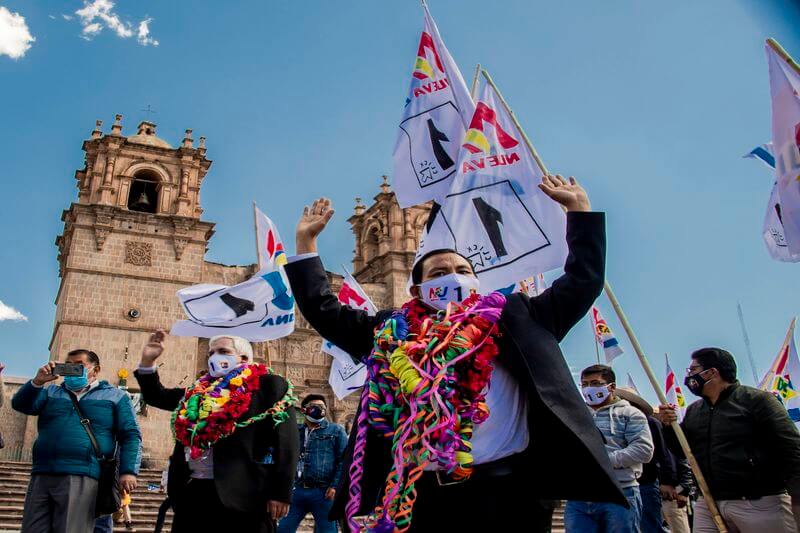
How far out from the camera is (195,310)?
8.45 m

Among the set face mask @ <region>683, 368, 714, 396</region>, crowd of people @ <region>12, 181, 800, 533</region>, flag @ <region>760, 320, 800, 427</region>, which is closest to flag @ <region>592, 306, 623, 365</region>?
flag @ <region>760, 320, 800, 427</region>

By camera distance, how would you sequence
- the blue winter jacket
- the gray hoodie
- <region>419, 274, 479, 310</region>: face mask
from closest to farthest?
<region>419, 274, 479, 310</region>: face mask < the blue winter jacket < the gray hoodie

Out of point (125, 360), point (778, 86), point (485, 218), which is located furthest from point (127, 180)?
point (778, 86)

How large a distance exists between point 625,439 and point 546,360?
3.59 metres

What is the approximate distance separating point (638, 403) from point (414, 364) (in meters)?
5.01

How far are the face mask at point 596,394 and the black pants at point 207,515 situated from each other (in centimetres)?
301

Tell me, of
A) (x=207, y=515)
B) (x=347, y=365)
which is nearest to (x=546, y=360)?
(x=207, y=515)

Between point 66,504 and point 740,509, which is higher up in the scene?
point 66,504

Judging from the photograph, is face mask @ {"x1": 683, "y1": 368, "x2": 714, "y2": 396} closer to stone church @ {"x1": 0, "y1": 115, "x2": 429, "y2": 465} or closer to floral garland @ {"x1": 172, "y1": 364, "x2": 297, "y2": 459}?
floral garland @ {"x1": 172, "y1": 364, "x2": 297, "y2": 459}

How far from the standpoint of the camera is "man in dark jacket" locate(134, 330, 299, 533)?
4.59 metres

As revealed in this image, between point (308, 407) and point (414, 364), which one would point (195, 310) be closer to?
point (308, 407)

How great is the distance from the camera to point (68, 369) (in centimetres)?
534

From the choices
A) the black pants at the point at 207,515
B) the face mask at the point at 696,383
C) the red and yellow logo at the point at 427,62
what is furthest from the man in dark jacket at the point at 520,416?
the red and yellow logo at the point at 427,62

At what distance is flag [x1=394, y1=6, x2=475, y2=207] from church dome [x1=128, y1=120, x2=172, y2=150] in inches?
1014
